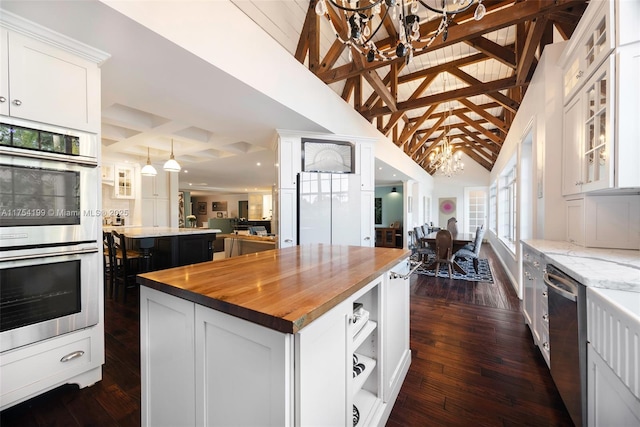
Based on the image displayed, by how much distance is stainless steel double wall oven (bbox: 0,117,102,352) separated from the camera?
1.46m

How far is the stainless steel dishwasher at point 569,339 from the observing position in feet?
4.15

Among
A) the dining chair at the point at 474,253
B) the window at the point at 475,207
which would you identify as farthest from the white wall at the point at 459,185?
the dining chair at the point at 474,253

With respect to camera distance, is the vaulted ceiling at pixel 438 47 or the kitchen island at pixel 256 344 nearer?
the kitchen island at pixel 256 344

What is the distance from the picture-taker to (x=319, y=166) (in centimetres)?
383

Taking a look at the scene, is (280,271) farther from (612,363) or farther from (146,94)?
(146,94)

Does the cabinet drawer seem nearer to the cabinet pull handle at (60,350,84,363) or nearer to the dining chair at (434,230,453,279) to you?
the cabinet pull handle at (60,350,84,363)

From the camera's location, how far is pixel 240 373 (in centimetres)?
84

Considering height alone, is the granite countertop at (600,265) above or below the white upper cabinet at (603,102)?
below

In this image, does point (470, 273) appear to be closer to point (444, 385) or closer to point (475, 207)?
point (444, 385)

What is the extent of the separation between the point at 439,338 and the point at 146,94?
3675 mm

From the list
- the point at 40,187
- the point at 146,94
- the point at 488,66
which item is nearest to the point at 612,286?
the point at 40,187

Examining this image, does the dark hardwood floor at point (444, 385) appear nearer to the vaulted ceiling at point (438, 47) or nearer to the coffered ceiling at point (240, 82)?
the coffered ceiling at point (240, 82)

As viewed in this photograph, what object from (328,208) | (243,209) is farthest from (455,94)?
(243,209)

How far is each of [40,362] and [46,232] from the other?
0.80m
